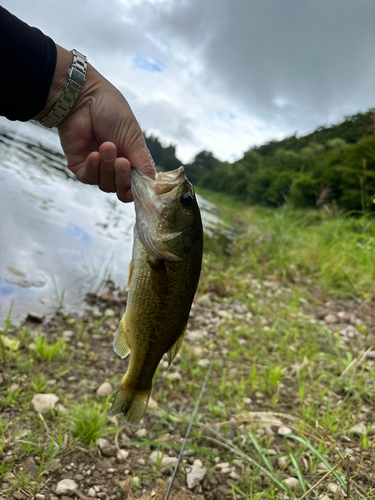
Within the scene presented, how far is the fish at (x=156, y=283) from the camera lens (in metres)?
1.89

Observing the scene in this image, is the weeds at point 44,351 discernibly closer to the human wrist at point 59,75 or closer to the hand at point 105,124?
the hand at point 105,124

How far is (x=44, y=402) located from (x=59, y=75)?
8.23 feet

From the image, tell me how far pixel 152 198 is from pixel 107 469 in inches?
75.0

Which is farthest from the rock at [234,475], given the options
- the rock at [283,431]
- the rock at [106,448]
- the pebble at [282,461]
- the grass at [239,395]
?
the rock at [106,448]

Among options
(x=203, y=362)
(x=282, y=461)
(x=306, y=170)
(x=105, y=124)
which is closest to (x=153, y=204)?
(x=105, y=124)

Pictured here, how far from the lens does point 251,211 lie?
27.0 metres

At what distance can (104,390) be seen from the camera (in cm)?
293

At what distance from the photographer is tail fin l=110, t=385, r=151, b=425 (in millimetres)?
1923

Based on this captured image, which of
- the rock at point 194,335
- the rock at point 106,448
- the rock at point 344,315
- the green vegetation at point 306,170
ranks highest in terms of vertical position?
the green vegetation at point 306,170

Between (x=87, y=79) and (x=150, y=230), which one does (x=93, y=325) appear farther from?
(x=87, y=79)

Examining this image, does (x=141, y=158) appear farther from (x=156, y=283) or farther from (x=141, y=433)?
(x=141, y=433)

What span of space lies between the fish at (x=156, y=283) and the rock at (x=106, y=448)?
656 millimetres

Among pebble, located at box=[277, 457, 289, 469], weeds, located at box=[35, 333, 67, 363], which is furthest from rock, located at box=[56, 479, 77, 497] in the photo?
pebble, located at box=[277, 457, 289, 469]

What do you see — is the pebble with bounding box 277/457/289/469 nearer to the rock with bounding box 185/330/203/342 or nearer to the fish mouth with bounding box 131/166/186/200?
the rock with bounding box 185/330/203/342
